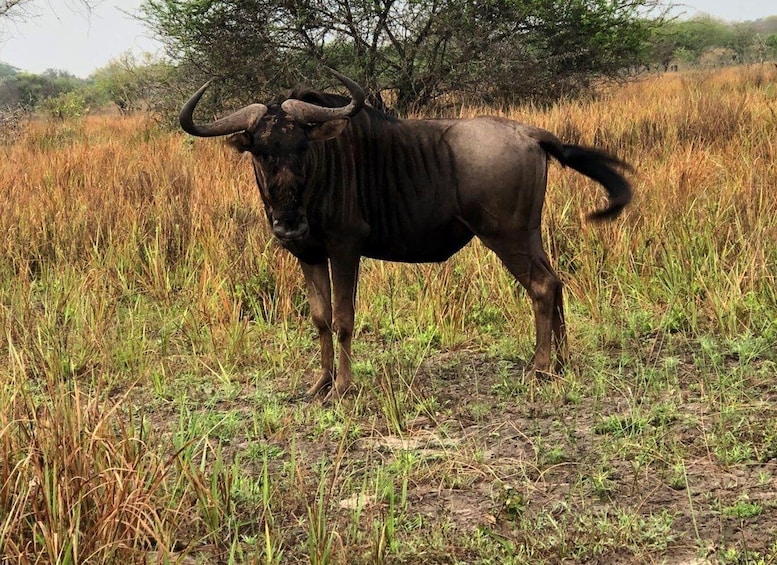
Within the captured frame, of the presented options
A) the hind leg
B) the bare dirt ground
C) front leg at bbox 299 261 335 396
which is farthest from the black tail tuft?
front leg at bbox 299 261 335 396

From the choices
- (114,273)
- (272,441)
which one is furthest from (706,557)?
(114,273)

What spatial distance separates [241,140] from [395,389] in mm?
1326

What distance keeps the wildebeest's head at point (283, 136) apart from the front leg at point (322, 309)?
49 cm

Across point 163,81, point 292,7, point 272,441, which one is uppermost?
point 292,7

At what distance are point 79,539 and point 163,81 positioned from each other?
12.3 m

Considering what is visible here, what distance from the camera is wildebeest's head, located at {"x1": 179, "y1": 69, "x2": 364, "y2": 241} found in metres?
3.00

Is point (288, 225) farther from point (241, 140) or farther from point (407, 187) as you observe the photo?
point (407, 187)

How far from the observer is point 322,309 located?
3568mm

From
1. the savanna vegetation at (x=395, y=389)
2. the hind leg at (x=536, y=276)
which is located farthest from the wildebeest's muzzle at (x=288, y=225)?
the hind leg at (x=536, y=276)

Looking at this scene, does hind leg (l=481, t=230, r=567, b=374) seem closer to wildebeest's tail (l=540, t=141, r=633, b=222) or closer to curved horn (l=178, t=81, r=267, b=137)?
wildebeest's tail (l=540, t=141, r=633, b=222)

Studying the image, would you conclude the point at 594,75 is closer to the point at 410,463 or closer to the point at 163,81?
the point at 163,81

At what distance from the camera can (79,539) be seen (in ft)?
6.61

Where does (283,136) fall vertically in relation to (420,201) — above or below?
above

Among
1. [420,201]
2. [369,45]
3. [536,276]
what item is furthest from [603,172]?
[369,45]
